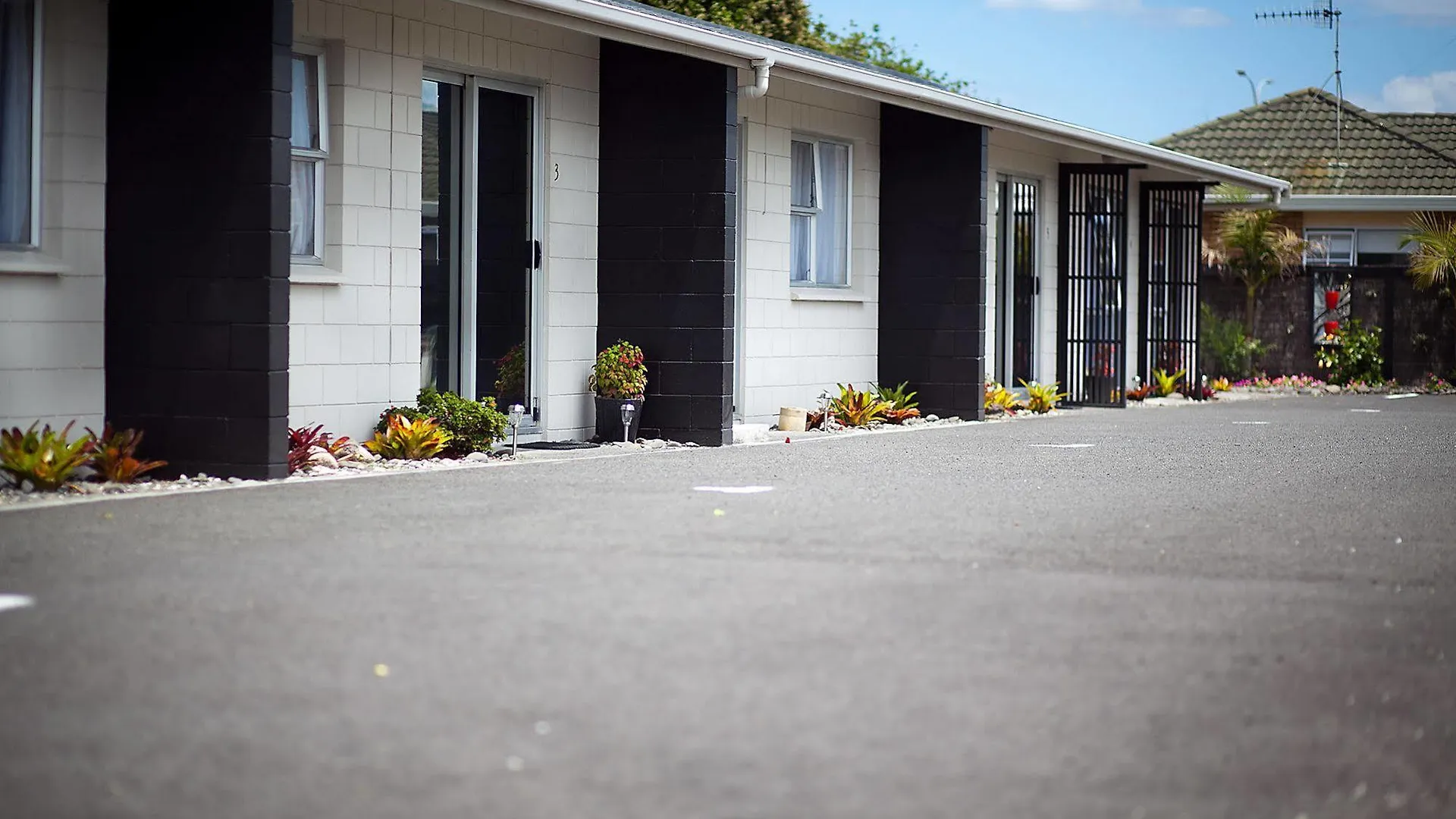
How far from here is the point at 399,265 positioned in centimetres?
1195

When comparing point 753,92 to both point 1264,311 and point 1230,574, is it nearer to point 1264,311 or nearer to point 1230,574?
point 1230,574

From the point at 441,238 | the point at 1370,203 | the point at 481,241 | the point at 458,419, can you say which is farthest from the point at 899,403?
the point at 1370,203

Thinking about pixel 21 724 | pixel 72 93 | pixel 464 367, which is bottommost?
pixel 21 724

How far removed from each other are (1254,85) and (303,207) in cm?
4551

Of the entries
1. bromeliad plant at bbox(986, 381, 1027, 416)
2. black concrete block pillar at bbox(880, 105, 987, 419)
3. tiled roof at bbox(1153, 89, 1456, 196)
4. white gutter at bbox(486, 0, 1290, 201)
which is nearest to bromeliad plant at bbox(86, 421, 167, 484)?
white gutter at bbox(486, 0, 1290, 201)

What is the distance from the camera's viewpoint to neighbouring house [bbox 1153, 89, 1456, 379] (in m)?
25.5

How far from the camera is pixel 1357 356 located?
25281 mm

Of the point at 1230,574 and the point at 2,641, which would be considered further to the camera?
the point at 1230,574

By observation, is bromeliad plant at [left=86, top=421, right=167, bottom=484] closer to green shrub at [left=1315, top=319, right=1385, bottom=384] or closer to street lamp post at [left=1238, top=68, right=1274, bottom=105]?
green shrub at [left=1315, top=319, right=1385, bottom=384]

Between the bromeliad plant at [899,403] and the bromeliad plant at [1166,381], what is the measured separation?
21.5ft

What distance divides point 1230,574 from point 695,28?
717 centimetres

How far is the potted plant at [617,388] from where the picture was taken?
44.3 feet

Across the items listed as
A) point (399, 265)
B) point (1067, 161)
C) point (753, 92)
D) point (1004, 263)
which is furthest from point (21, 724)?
point (1067, 161)

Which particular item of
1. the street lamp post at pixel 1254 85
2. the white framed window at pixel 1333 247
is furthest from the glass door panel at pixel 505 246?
the street lamp post at pixel 1254 85
